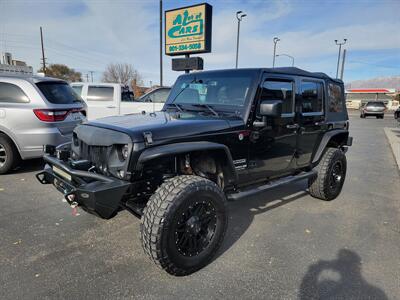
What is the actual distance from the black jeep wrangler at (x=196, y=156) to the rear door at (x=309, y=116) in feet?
0.05

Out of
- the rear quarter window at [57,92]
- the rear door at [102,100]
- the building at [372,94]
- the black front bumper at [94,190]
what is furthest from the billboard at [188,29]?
the building at [372,94]

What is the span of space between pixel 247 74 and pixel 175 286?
2420 millimetres

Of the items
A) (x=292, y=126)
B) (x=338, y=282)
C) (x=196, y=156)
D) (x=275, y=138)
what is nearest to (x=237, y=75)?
(x=275, y=138)

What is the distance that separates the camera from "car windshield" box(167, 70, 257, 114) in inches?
136

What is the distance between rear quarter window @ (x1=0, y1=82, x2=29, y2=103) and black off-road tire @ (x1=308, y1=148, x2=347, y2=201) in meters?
5.23

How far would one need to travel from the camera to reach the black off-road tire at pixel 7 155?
5.39m

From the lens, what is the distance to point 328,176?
4594mm

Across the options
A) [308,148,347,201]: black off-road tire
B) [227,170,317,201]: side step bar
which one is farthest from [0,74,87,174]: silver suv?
[308,148,347,201]: black off-road tire

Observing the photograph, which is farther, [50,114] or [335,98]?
[50,114]

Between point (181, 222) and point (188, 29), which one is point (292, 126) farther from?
point (188, 29)

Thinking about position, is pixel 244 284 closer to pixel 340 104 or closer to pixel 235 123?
pixel 235 123

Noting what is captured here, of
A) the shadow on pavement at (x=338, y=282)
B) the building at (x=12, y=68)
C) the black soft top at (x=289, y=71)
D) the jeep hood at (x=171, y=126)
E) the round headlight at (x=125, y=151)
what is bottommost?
the shadow on pavement at (x=338, y=282)

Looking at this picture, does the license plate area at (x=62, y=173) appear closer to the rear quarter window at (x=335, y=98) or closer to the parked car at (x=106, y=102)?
the rear quarter window at (x=335, y=98)

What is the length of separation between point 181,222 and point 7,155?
4.43m
